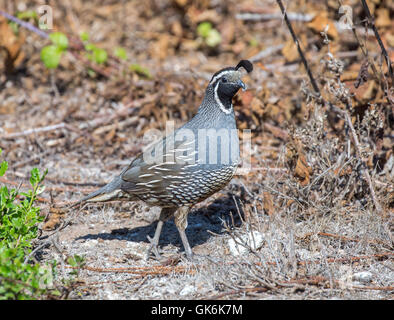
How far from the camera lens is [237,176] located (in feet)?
15.9

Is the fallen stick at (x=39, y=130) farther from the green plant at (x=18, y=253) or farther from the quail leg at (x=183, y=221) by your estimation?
the quail leg at (x=183, y=221)

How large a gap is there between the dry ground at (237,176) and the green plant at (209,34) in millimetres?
116

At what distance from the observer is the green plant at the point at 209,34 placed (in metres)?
Result: 7.32

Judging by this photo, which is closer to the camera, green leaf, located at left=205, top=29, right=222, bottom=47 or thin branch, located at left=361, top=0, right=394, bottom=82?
thin branch, located at left=361, top=0, right=394, bottom=82

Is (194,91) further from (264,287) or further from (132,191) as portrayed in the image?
(264,287)

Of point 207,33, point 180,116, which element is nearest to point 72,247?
point 180,116

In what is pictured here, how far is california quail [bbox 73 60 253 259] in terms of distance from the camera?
3.82 meters

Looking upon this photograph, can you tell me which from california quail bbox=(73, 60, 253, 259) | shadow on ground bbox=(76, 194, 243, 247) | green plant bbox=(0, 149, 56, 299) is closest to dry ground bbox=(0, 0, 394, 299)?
shadow on ground bbox=(76, 194, 243, 247)

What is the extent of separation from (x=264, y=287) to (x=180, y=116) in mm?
3073

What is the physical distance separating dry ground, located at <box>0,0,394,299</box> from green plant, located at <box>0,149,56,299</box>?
0.72 feet

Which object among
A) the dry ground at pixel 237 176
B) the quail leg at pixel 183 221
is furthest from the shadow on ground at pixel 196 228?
the quail leg at pixel 183 221

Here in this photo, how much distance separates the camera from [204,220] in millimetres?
4652

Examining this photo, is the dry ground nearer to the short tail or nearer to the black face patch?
the short tail

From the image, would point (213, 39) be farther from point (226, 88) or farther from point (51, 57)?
point (226, 88)
